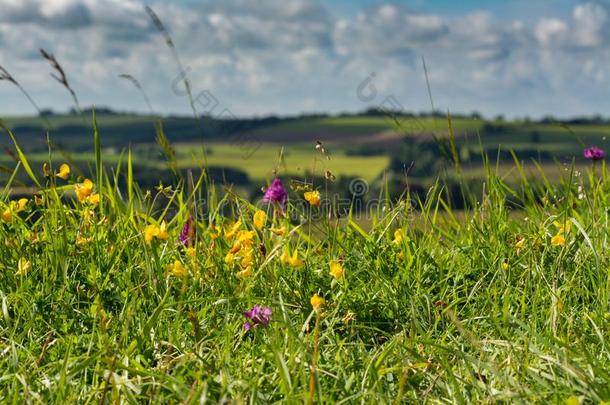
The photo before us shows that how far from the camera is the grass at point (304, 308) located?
2.72 m

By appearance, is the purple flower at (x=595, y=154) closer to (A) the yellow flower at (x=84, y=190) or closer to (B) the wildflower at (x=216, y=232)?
(B) the wildflower at (x=216, y=232)

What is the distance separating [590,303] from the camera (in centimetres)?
364

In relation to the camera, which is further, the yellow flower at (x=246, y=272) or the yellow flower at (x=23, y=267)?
the yellow flower at (x=23, y=267)

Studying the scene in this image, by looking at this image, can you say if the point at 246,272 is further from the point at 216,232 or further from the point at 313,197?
the point at 216,232

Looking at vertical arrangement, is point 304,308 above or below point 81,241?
below

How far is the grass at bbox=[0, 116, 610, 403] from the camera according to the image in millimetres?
2719

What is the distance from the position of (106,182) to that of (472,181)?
2416mm

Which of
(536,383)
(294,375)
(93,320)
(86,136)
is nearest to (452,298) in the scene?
(536,383)

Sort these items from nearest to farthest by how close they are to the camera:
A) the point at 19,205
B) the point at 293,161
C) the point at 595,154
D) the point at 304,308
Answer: the point at 304,308
the point at 19,205
the point at 595,154
the point at 293,161

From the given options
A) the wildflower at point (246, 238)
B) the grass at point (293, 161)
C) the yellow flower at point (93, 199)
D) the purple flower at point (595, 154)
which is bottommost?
the grass at point (293, 161)

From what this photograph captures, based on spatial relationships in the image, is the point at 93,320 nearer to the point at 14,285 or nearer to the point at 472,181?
the point at 14,285

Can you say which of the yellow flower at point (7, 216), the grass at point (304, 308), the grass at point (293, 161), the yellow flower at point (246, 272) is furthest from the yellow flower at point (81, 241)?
the grass at point (293, 161)

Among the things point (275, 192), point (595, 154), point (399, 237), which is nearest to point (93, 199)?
point (275, 192)

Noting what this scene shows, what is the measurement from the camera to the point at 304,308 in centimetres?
344
